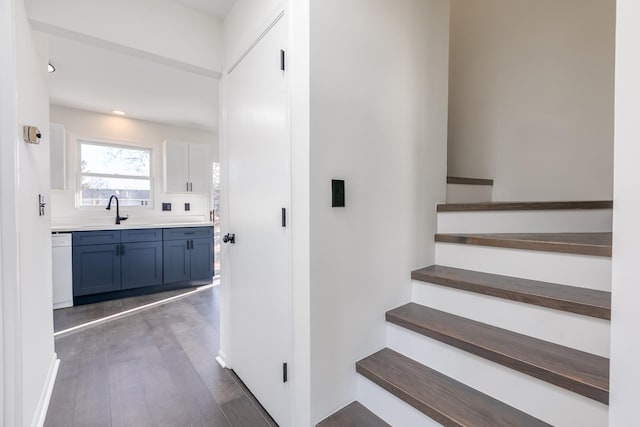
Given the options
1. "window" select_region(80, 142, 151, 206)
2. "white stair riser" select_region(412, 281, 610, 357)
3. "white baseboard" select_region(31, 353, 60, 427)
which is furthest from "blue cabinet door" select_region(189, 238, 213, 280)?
"white stair riser" select_region(412, 281, 610, 357)

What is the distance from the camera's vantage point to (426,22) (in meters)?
1.69

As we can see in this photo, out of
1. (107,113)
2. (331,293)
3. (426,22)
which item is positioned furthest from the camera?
(107,113)

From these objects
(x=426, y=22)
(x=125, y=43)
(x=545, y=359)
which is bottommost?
(x=545, y=359)

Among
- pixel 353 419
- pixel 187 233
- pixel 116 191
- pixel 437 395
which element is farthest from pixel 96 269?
pixel 437 395

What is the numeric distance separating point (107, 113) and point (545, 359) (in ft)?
16.9

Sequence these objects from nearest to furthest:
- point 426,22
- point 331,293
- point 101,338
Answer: point 331,293 → point 426,22 → point 101,338

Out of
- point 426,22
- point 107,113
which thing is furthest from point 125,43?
point 107,113

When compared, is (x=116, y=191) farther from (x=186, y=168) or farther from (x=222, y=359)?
(x=222, y=359)

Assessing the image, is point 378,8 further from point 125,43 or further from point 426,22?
point 125,43

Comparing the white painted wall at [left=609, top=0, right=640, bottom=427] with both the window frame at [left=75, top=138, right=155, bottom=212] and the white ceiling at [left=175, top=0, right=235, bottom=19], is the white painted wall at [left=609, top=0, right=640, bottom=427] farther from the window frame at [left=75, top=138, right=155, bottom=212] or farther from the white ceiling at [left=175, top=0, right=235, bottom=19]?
the window frame at [left=75, top=138, right=155, bottom=212]

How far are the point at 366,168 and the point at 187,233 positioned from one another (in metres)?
3.45

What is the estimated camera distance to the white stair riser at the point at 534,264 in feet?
3.80

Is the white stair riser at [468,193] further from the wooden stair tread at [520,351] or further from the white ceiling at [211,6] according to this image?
the white ceiling at [211,6]

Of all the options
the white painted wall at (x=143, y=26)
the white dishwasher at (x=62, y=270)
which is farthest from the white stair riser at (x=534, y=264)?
the white dishwasher at (x=62, y=270)
